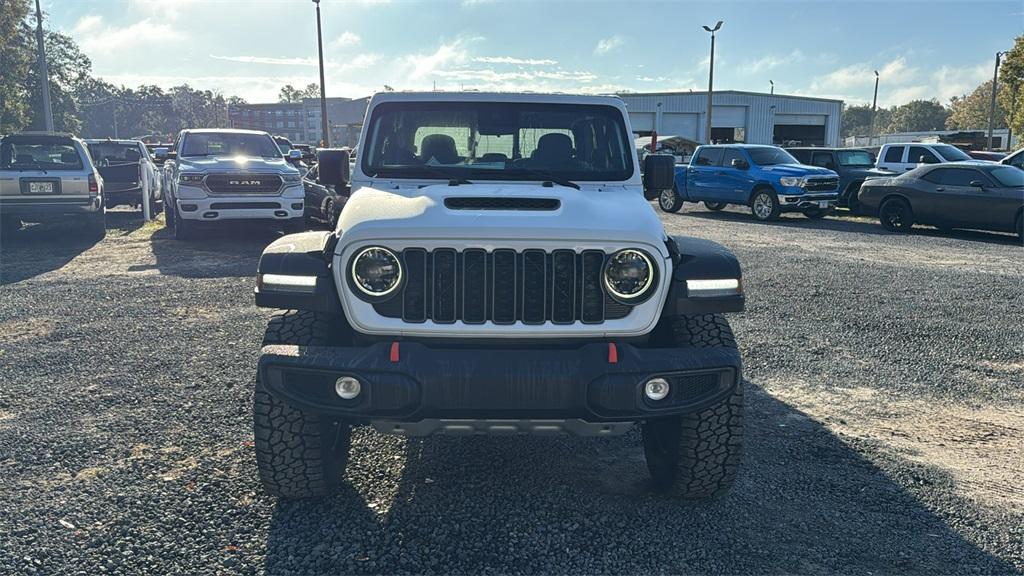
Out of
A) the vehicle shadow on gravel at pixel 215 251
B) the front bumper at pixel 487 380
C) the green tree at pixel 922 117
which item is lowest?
the vehicle shadow on gravel at pixel 215 251

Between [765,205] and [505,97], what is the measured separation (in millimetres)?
14184

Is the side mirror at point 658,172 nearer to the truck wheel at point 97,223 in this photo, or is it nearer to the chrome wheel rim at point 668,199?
the truck wheel at point 97,223

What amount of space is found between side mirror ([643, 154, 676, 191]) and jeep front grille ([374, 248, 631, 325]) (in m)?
1.53

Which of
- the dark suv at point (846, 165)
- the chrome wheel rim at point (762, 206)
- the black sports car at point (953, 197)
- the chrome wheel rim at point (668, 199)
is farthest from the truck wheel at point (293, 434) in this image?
the dark suv at point (846, 165)

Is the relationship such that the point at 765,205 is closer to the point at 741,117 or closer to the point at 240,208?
the point at 240,208

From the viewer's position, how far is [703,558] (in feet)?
10.2

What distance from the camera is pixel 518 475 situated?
390 centimetres

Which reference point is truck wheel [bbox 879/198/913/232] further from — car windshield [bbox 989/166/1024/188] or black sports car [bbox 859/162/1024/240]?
car windshield [bbox 989/166/1024/188]

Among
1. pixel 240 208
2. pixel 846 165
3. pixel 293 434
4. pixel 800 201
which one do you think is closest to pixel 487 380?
pixel 293 434

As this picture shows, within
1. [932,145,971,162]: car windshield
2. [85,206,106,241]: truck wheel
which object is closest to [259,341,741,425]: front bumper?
[85,206,106,241]: truck wheel

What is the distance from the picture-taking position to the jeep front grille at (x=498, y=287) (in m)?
3.12

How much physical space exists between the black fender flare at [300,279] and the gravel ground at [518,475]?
0.98 meters

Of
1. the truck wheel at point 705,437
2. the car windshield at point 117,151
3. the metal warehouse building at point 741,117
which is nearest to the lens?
the truck wheel at point 705,437

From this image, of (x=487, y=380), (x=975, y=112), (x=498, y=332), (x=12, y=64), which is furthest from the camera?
(x=975, y=112)
